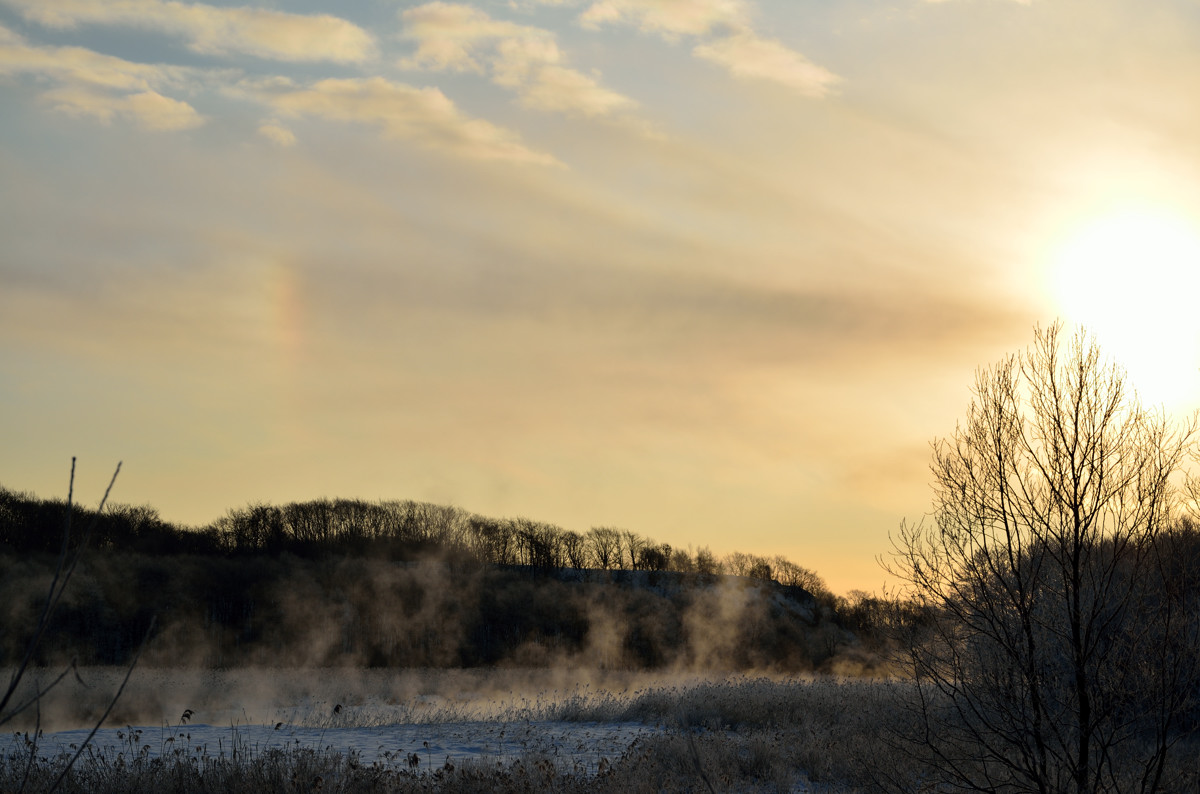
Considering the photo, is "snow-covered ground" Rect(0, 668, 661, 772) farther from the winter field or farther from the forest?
the forest

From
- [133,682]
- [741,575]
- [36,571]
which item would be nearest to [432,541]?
[741,575]

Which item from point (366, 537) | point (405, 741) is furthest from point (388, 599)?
point (405, 741)

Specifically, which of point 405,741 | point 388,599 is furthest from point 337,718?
point 388,599

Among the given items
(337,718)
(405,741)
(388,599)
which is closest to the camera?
(405,741)

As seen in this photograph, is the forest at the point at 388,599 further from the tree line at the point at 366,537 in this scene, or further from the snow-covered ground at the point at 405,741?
the snow-covered ground at the point at 405,741

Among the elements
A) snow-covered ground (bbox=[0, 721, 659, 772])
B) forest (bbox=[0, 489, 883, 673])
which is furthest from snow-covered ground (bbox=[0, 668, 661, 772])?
forest (bbox=[0, 489, 883, 673])

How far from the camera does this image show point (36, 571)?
169 feet

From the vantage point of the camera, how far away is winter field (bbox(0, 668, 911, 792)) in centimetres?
1172

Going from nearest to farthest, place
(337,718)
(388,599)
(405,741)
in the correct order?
(405,741), (337,718), (388,599)

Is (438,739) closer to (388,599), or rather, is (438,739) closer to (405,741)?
(405,741)

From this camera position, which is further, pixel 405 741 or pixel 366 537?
pixel 366 537

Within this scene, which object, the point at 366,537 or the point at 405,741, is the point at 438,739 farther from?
the point at 366,537

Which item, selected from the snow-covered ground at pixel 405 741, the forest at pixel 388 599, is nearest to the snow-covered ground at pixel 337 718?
the snow-covered ground at pixel 405 741

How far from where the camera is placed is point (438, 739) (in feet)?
60.7
